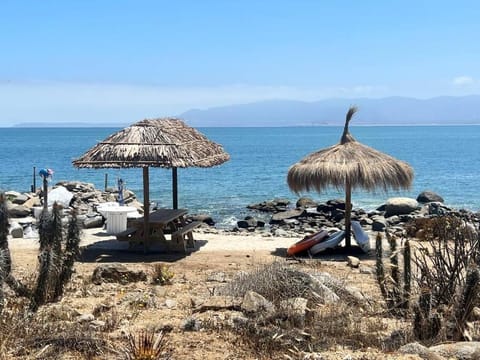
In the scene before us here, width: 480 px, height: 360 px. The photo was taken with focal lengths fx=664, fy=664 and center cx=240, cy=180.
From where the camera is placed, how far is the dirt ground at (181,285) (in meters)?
5.71

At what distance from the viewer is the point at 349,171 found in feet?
44.6

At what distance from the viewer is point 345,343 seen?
585 centimetres

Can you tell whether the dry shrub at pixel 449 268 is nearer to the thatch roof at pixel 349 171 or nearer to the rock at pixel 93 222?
the thatch roof at pixel 349 171

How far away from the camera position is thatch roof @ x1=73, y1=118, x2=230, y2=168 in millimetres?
13180

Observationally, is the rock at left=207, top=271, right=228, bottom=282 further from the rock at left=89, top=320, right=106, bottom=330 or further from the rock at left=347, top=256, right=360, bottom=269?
the rock at left=89, top=320, right=106, bottom=330

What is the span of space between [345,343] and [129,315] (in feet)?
7.70

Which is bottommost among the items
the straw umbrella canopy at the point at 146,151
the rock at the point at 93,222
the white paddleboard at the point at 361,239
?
the rock at the point at 93,222

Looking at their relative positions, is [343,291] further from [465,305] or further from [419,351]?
[419,351]

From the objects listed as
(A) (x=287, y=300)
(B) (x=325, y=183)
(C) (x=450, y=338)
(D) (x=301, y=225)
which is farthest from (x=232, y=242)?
(C) (x=450, y=338)

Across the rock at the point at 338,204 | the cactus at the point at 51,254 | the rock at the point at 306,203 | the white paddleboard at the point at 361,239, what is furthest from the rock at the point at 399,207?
the cactus at the point at 51,254

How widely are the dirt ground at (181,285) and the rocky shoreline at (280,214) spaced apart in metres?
3.40

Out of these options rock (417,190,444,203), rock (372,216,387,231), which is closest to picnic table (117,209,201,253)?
rock (372,216,387,231)

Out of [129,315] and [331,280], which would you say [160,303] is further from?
[331,280]

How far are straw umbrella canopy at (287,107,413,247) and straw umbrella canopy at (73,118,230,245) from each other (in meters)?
2.06
